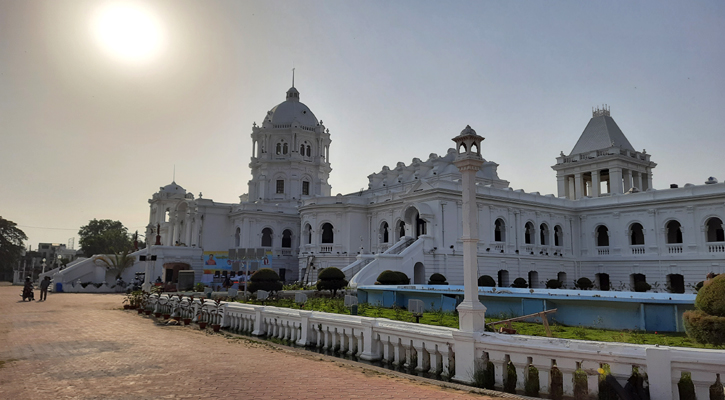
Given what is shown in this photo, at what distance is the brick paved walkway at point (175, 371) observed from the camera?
300 inches

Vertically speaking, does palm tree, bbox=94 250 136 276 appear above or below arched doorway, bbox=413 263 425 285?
above

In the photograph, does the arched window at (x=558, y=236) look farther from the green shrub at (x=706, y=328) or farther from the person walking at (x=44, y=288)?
the person walking at (x=44, y=288)

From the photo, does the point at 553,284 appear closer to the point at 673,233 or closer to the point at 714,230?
the point at 673,233

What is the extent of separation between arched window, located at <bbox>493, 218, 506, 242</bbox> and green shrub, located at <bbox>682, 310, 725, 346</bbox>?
98.2 feet

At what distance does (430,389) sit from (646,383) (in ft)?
10.3

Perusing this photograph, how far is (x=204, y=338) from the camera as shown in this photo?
13898mm

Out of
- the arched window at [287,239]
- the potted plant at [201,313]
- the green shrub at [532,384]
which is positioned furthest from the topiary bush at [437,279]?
the green shrub at [532,384]

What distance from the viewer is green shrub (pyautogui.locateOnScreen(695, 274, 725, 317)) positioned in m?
9.18

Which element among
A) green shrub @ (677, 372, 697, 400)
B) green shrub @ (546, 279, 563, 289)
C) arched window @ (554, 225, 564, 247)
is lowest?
green shrub @ (677, 372, 697, 400)

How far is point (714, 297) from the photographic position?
9312 mm

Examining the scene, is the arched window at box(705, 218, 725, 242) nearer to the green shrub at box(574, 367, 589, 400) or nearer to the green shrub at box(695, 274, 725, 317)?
the green shrub at box(695, 274, 725, 317)

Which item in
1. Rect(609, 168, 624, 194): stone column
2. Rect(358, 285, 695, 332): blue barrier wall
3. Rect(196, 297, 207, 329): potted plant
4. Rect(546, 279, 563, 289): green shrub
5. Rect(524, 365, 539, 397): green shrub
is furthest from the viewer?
Rect(609, 168, 624, 194): stone column

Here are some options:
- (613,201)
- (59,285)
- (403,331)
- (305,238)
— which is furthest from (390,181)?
(403,331)

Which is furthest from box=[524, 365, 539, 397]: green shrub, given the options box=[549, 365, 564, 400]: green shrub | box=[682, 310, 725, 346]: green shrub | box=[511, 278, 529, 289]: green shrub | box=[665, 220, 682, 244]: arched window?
box=[665, 220, 682, 244]: arched window
